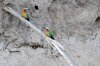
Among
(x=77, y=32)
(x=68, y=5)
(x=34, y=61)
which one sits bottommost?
(x=34, y=61)

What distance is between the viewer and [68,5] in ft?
20.0

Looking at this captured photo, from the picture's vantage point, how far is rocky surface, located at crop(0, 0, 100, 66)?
19.1 ft

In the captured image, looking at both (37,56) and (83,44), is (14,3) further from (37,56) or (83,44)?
(83,44)

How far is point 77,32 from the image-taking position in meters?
6.09

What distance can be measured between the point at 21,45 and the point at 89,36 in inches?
41.6

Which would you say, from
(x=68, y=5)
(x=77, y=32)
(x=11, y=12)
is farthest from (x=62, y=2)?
(x=11, y=12)

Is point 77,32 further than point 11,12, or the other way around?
point 77,32

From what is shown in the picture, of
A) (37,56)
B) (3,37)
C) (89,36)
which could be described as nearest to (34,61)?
(37,56)

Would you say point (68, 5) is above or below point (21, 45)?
above

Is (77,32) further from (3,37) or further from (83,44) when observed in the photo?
(3,37)

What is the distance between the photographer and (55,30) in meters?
6.00

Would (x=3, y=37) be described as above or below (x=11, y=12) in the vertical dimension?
below

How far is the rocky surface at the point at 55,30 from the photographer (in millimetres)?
5809

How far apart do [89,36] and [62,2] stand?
2.17ft
